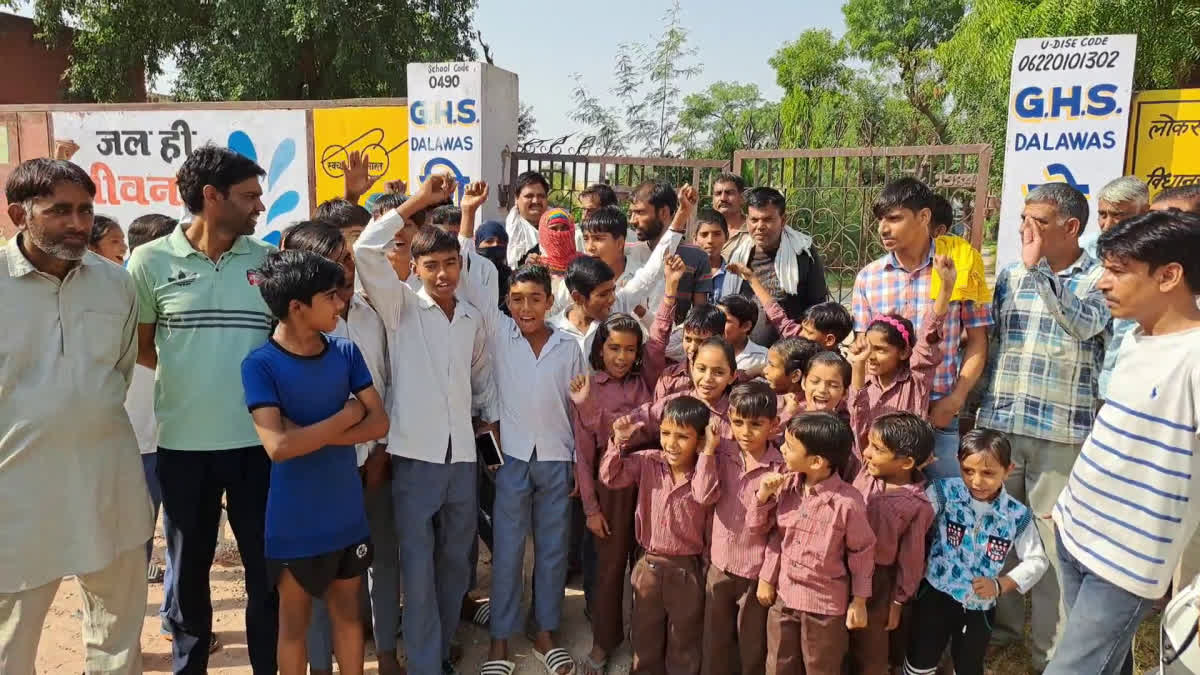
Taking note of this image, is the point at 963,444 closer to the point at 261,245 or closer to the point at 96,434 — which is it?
the point at 261,245

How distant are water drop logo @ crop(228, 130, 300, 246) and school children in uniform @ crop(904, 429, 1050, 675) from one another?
20.6ft

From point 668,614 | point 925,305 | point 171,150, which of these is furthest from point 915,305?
point 171,150

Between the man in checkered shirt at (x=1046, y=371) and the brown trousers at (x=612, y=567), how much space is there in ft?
5.01

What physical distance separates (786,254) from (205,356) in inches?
109

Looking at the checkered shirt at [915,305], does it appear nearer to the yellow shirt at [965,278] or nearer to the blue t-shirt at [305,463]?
the yellow shirt at [965,278]

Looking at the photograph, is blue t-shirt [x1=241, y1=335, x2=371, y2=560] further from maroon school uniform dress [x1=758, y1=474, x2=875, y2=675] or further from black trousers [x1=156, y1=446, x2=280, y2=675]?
maroon school uniform dress [x1=758, y1=474, x2=875, y2=675]

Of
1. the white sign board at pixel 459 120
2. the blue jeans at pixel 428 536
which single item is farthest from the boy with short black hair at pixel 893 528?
the white sign board at pixel 459 120

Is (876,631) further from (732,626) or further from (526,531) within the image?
(526,531)

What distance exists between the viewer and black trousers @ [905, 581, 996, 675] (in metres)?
2.78

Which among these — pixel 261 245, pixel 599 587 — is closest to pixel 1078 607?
pixel 599 587

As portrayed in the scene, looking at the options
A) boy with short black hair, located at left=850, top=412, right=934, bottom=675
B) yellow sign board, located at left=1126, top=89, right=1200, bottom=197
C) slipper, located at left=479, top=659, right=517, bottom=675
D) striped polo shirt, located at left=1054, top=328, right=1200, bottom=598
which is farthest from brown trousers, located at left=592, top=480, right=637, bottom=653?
yellow sign board, located at left=1126, top=89, right=1200, bottom=197

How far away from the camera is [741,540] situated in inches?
109

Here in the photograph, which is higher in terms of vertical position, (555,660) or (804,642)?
(804,642)

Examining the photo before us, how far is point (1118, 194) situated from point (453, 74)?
16.0 ft
